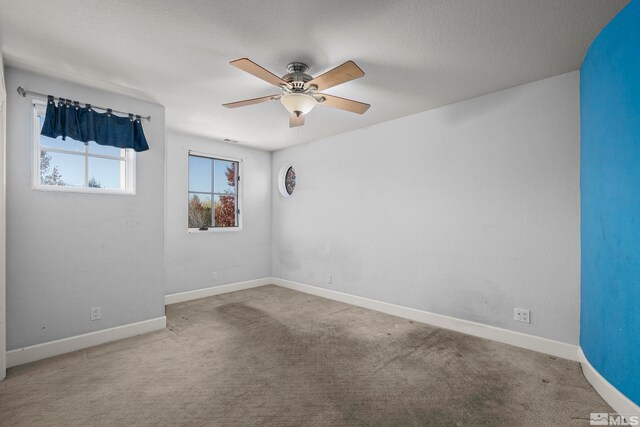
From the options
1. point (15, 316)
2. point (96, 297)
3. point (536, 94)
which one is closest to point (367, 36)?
point (536, 94)

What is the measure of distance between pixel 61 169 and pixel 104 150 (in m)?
0.42

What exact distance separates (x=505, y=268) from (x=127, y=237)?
12.9ft

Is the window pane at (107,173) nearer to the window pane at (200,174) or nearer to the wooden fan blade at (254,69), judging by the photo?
the window pane at (200,174)

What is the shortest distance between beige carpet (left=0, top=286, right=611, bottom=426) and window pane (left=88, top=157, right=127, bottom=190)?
1.64 m

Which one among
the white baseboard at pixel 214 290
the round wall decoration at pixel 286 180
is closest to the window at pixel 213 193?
the round wall decoration at pixel 286 180

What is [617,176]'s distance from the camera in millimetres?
1889

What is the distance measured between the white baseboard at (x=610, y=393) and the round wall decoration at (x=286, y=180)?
4.38 m

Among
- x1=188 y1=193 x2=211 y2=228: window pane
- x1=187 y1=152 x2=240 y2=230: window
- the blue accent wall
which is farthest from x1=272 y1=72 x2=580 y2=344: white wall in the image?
x1=188 y1=193 x2=211 y2=228: window pane

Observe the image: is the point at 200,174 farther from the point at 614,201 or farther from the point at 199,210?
the point at 614,201

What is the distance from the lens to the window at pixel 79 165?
2.69m

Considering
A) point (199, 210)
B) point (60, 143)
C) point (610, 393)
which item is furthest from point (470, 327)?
point (60, 143)

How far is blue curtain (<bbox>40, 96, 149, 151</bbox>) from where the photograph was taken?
2.64 meters

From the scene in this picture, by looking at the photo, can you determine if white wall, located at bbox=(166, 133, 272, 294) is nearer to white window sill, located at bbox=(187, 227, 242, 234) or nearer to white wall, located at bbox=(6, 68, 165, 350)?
white window sill, located at bbox=(187, 227, 242, 234)

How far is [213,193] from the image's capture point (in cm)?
495
